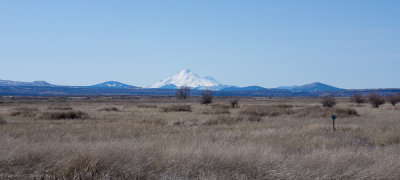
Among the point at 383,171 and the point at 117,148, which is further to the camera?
the point at 117,148

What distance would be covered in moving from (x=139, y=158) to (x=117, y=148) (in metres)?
1.08

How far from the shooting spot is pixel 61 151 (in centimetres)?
886

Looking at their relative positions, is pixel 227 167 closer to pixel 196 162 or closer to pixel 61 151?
pixel 196 162

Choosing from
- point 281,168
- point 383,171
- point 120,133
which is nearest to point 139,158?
point 281,168

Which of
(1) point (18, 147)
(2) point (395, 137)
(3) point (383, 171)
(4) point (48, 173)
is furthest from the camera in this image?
(2) point (395, 137)

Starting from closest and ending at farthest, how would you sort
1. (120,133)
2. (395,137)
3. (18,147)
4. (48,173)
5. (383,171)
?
(48,173) → (383,171) → (18,147) → (395,137) → (120,133)

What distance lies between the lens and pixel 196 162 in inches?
332

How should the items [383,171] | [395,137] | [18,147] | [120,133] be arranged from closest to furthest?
[383,171] → [18,147] → [395,137] → [120,133]

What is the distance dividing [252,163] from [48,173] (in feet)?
14.2

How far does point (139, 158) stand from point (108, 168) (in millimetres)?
769

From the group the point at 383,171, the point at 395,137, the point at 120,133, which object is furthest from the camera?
the point at 120,133

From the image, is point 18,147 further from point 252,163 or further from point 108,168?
point 252,163

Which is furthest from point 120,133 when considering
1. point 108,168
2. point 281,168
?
point 281,168

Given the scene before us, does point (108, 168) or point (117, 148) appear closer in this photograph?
point (108, 168)
